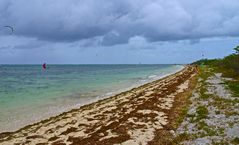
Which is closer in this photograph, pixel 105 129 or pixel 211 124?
pixel 211 124

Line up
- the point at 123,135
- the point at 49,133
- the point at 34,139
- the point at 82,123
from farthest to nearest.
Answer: the point at 82,123 → the point at 49,133 → the point at 34,139 → the point at 123,135

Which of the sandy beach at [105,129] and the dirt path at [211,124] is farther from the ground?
the dirt path at [211,124]

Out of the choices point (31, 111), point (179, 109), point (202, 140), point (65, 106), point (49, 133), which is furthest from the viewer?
point (65, 106)

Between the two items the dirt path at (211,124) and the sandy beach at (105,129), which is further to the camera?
the sandy beach at (105,129)

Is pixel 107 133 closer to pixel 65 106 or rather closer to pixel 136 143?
pixel 136 143

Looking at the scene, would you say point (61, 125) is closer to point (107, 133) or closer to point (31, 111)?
point (107, 133)

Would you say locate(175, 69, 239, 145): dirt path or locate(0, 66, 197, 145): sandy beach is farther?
locate(0, 66, 197, 145): sandy beach

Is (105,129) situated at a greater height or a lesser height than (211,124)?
lesser

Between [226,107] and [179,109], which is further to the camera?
[179,109]

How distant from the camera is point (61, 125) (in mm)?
20766

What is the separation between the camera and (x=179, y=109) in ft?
75.0

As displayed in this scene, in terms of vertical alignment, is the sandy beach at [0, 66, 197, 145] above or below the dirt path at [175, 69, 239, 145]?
below

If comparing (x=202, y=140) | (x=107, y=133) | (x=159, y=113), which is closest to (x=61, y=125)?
(x=107, y=133)

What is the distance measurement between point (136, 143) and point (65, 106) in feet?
58.1
